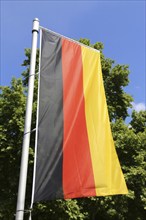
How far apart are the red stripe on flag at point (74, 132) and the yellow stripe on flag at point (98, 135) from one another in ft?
0.44

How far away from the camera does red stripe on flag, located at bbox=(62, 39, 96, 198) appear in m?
6.23

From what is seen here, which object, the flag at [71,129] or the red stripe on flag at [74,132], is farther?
the red stripe on flag at [74,132]

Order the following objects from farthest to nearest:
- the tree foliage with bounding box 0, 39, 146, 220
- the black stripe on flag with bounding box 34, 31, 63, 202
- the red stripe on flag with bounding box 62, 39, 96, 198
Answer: the tree foliage with bounding box 0, 39, 146, 220, the red stripe on flag with bounding box 62, 39, 96, 198, the black stripe on flag with bounding box 34, 31, 63, 202

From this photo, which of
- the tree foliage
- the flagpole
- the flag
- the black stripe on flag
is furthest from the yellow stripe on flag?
the tree foliage

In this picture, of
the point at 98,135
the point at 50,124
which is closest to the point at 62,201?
the point at 98,135

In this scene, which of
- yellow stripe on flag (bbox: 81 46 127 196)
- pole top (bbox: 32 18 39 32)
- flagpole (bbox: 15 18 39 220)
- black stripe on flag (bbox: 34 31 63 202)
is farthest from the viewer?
pole top (bbox: 32 18 39 32)

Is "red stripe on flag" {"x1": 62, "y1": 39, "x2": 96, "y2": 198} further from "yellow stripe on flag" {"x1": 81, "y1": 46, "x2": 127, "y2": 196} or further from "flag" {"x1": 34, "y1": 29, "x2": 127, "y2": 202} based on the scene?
"yellow stripe on flag" {"x1": 81, "y1": 46, "x2": 127, "y2": 196}

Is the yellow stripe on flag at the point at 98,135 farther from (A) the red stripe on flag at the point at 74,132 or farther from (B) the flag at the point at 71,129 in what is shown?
(A) the red stripe on flag at the point at 74,132

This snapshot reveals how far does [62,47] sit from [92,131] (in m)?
2.00

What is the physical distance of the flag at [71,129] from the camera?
20.0 feet

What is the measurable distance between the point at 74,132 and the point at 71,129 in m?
0.09

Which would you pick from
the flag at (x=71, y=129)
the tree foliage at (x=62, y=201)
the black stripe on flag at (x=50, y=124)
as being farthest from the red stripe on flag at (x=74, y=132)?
the tree foliage at (x=62, y=201)

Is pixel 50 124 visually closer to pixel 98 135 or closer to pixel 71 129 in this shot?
pixel 71 129

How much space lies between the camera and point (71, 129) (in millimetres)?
6676
